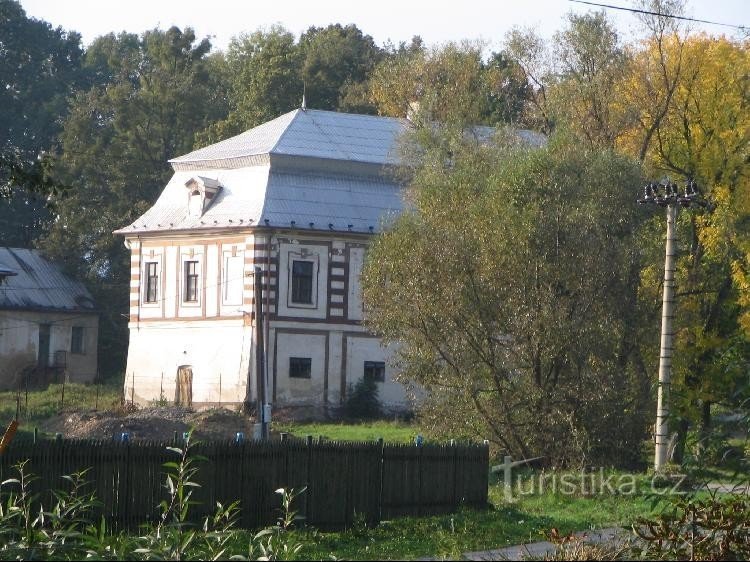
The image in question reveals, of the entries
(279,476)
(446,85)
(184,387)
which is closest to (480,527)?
(279,476)

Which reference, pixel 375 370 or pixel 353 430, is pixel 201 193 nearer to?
pixel 375 370

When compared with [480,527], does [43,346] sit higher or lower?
higher

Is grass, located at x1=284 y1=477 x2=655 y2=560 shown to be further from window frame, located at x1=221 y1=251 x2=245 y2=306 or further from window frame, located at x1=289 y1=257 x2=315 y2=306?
window frame, located at x1=221 y1=251 x2=245 y2=306

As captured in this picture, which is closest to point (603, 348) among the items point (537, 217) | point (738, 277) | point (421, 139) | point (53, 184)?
point (537, 217)

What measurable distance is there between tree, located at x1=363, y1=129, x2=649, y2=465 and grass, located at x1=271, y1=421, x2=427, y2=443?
23.5ft

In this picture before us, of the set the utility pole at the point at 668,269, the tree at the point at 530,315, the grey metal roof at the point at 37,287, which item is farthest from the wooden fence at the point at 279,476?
the grey metal roof at the point at 37,287

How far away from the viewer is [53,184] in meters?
18.4

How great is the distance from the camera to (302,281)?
5394 cm

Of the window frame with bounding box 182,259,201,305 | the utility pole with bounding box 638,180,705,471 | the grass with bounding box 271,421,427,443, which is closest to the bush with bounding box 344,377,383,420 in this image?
the grass with bounding box 271,421,427,443

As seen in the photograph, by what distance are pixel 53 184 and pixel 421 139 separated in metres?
26.9

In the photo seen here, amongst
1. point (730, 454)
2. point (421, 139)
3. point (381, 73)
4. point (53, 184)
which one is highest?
point (381, 73)

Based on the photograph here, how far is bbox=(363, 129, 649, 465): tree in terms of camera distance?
33.8m

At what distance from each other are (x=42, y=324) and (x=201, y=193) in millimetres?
13563

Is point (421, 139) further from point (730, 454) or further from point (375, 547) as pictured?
point (730, 454)
